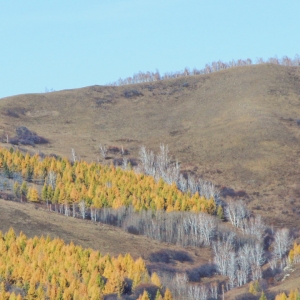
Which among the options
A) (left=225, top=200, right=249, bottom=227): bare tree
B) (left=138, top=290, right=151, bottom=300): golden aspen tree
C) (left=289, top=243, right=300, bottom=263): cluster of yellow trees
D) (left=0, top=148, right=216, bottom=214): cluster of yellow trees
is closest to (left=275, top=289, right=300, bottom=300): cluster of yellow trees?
(left=138, top=290, right=151, bottom=300): golden aspen tree

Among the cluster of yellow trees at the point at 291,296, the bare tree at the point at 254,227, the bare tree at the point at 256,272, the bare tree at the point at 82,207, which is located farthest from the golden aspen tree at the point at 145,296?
the bare tree at the point at 82,207

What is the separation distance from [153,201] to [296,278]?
168 feet

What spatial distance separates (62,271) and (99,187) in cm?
5992

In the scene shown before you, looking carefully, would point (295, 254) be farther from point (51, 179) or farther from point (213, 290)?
point (51, 179)

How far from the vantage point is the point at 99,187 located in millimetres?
166625

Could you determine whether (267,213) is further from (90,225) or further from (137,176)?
(90,225)

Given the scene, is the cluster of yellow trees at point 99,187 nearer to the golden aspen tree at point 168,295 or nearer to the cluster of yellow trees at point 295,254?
the cluster of yellow trees at point 295,254

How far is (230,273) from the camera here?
12419 cm

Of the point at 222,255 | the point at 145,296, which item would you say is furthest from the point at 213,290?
the point at 145,296

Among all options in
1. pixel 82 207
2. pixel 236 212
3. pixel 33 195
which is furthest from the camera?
pixel 236 212

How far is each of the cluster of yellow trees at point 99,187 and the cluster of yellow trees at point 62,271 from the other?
116 feet

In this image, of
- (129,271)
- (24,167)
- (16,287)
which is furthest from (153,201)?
(16,287)

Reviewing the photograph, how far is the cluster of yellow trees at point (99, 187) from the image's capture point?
15812cm

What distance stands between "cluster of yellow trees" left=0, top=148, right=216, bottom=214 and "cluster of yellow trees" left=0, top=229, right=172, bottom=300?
35.2 meters
